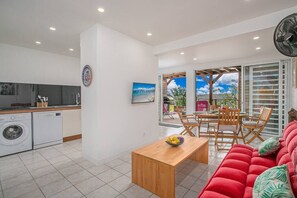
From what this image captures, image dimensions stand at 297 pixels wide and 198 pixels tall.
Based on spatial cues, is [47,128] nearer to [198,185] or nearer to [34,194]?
[34,194]

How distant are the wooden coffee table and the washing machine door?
283 cm

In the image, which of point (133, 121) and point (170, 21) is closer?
point (170, 21)

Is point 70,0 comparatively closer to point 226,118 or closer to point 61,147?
point 61,147

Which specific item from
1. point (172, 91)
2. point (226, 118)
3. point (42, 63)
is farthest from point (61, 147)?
point (172, 91)

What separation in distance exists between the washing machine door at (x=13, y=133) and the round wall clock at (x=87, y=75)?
183cm

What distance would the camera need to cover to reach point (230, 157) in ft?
6.36

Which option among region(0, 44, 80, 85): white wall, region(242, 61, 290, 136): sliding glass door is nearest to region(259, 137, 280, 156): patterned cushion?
region(242, 61, 290, 136): sliding glass door

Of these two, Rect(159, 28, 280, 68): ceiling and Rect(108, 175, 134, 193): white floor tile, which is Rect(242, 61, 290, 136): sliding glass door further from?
Rect(108, 175, 134, 193): white floor tile

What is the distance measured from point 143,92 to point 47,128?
8.35ft

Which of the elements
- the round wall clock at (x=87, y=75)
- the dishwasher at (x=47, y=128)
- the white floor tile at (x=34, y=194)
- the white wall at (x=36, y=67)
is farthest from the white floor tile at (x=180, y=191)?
the white wall at (x=36, y=67)

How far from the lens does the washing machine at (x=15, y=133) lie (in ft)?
9.89

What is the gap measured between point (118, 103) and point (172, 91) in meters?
6.98

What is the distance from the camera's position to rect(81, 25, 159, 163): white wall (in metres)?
2.68

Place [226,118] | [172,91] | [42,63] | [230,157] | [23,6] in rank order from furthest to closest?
[172,91] → [42,63] → [226,118] → [23,6] → [230,157]
